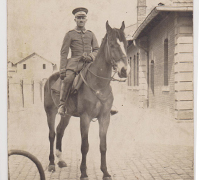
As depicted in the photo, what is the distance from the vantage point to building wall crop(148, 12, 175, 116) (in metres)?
5.30

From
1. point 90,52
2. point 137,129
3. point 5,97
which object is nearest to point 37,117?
point 5,97

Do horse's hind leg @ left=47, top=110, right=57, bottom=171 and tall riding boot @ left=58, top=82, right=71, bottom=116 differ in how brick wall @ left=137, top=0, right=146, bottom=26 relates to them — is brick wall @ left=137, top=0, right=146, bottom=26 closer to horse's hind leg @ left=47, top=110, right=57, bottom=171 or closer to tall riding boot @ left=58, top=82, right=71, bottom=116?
tall riding boot @ left=58, top=82, right=71, bottom=116

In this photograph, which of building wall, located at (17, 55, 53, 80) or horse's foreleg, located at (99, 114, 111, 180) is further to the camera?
building wall, located at (17, 55, 53, 80)

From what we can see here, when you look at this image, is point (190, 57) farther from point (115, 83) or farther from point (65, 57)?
point (65, 57)

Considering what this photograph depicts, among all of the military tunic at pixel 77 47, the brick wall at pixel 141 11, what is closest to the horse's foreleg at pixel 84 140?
the military tunic at pixel 77 47

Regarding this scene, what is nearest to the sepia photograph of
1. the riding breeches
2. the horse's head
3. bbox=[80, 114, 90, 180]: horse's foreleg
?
bbox=[80, 114, 90, 180]: horse's foreleg

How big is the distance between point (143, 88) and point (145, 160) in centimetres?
146

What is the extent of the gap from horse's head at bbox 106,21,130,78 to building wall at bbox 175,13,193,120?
4.40 feet

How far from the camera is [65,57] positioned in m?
5.05

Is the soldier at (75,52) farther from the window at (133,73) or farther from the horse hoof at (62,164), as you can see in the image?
the horse hoof at (62,164)

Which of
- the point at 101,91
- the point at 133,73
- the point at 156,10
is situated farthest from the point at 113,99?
the point at 156,10

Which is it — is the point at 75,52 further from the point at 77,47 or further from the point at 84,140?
the point at 84,140

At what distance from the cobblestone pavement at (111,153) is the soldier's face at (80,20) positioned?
6.20 feet

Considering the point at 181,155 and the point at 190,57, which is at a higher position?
the point at 190,57
